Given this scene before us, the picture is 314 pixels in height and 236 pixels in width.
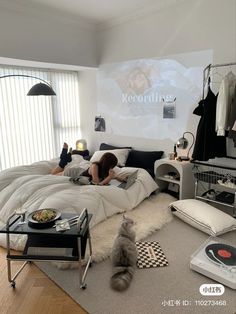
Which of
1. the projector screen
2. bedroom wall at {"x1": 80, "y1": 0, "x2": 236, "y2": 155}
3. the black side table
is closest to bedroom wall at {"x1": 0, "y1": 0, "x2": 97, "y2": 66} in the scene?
bedroom wall at {"x1": 80, "y1": 0, "x2": 236, "y2": 155}

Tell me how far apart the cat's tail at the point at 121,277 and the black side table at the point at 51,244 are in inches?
9.1

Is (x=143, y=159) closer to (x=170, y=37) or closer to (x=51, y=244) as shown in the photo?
(x=170, y=37)

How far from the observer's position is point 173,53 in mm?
3441

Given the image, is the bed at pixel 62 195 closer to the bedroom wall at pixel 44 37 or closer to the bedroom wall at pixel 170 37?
the bedroom wall at pixel 170 37

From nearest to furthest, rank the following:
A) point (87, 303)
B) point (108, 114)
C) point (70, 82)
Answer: point (87, 303)
point (108, 114)
point (70, 82)

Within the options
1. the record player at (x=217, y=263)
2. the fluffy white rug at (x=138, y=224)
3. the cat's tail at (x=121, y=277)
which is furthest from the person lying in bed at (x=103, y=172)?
the record player at (x=217, y=263)

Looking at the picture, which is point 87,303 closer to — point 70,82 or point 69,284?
point 69,284

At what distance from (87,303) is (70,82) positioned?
4.08 meters

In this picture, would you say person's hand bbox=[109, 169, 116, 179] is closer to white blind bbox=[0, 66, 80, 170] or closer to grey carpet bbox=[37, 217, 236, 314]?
grey carpet bbox=[37, 217, 236, 314]

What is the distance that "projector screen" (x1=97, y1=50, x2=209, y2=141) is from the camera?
11.1 feet

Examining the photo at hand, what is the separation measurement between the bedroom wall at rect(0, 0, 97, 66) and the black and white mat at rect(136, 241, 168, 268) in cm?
296

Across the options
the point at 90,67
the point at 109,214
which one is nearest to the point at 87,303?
the point at 109,214

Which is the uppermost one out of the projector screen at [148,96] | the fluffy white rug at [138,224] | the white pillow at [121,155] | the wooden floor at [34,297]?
the projector screen at [148,96]

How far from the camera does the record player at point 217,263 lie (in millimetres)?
1826
